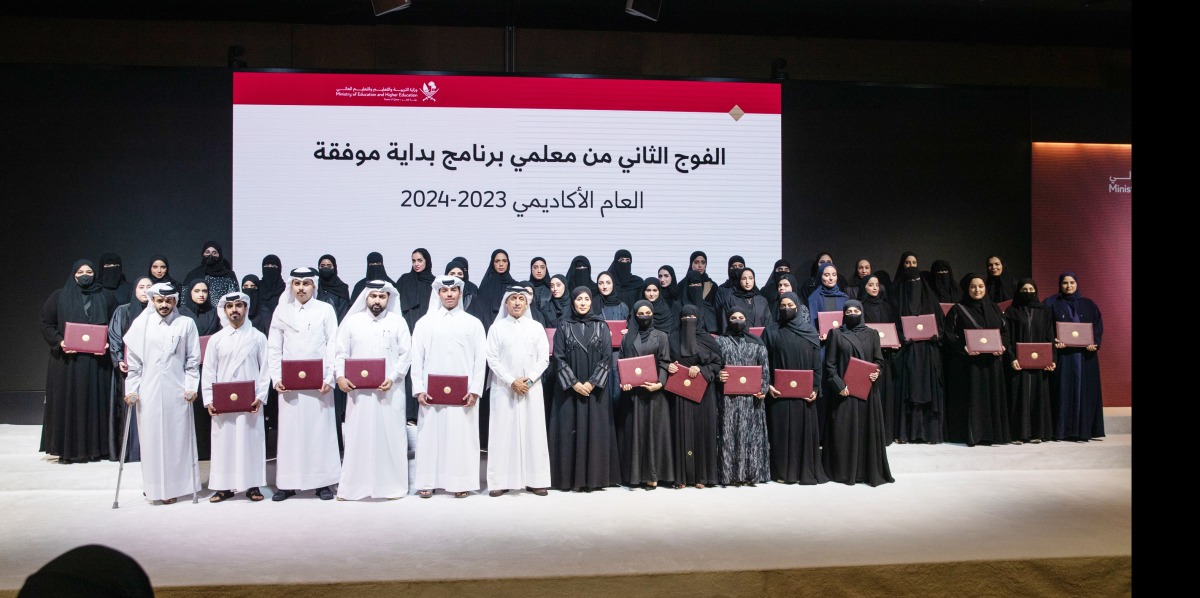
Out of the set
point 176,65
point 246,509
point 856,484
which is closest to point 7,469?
point 246,509

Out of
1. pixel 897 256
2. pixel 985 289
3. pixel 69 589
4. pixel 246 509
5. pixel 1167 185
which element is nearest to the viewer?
pixel 1167 185

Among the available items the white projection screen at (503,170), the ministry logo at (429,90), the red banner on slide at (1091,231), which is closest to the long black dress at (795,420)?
the white projection screen at (503,170)

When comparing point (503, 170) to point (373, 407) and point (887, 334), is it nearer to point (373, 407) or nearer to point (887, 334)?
point (373, 407)

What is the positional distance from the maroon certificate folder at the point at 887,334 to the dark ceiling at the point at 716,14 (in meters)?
3.20

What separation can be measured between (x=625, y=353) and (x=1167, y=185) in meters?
4.91

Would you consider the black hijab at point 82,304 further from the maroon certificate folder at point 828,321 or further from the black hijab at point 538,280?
the maroon certificate folder at point 828,321

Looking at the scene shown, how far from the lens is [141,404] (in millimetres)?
5383

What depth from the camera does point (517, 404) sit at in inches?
226

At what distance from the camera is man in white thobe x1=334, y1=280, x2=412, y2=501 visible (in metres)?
5.52

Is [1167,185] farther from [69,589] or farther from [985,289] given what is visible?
[985,289]

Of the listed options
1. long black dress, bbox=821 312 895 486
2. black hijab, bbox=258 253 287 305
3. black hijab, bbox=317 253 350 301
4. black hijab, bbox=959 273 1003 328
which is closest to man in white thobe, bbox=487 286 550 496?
black hijab, bbox=317 253 350 301

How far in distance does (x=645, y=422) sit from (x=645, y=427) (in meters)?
0.04

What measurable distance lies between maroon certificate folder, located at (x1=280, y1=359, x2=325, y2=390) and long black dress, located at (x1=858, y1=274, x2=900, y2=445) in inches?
170

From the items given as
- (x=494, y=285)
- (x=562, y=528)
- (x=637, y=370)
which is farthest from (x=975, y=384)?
(x=494, y=285)
